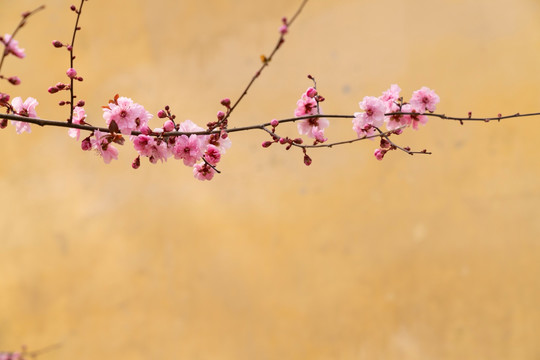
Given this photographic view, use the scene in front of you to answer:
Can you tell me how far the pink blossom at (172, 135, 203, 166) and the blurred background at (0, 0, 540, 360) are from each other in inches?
61.8

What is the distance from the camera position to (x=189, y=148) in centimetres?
122

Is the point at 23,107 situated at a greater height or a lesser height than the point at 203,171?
greater

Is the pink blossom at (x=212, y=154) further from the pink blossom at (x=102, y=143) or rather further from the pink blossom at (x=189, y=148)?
the pink blossom at (x=102, y=143)

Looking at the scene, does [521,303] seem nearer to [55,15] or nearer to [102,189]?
[102,189]

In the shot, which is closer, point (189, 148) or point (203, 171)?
point (189, 148)

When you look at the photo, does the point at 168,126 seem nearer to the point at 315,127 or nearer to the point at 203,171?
the point at 203,171

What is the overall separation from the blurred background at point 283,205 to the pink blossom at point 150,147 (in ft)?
5.12

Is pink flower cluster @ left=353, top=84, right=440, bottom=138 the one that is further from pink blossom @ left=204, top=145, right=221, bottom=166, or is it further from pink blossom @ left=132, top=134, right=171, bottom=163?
pink blossom @ left=132, top=134, right=171, bottom=163

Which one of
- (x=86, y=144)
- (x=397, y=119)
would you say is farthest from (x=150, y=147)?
(x=397, y=119)

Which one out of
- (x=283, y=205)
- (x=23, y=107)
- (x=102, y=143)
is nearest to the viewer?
(x=102, y=143)

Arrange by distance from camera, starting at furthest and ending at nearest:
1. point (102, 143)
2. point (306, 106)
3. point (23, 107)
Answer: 1. point (306, 106)
2. point (23, 107)
3. point (102, 143)

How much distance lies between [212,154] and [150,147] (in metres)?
0.16

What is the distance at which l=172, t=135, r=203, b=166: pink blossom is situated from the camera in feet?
3.97

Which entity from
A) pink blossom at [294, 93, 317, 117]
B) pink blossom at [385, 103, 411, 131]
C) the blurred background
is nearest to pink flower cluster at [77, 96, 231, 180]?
pink blossom at [294, 93, 317, 117]
